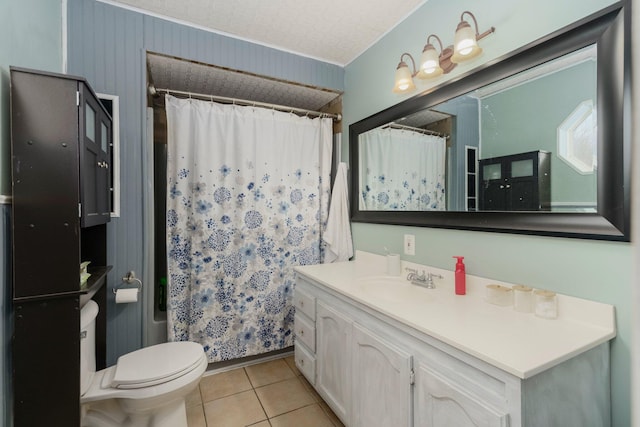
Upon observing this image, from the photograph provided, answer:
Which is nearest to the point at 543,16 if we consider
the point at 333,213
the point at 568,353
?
the point at 568,353

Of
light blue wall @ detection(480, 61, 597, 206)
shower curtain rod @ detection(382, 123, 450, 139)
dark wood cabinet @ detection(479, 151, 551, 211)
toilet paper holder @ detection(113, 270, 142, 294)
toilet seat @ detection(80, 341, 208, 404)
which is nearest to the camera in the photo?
light blue wall @ detection(480, 61, 597, 206)

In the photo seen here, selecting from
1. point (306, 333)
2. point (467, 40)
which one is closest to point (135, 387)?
point (306, 333)

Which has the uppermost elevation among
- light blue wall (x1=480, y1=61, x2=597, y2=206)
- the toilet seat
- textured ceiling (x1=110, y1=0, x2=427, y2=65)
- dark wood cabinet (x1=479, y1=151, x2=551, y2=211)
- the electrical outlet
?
textured ceiling (x1=110, y1=0, x2=427, y2=65)

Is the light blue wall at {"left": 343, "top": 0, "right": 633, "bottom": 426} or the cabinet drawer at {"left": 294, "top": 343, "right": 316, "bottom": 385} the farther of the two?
the cabinet drawer at {"left": 294, "top": 343, "right": 316, "bottom": 385}

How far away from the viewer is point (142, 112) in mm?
1748

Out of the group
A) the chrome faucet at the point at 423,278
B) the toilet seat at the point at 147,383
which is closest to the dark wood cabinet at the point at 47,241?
the toilet seat at the point at 147,383

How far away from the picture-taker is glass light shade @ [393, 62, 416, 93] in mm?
1663

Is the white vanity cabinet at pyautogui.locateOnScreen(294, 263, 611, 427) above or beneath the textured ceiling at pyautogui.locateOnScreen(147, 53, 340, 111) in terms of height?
beneath

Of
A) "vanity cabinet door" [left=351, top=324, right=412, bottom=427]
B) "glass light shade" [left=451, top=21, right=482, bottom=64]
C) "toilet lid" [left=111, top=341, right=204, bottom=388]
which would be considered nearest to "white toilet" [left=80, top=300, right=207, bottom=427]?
"toilet lid" [left=111, top=341, right=204, bottom=388]

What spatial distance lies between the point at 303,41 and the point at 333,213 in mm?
1307

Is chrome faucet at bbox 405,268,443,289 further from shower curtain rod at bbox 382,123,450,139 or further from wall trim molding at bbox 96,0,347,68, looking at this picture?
wall trim molding at bbox 96,0,347,68

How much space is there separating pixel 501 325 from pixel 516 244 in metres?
0.41

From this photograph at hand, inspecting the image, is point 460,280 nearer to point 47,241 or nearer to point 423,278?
point 423,278

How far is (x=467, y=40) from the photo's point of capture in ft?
4.28
